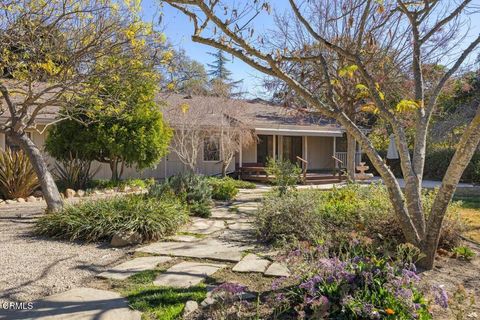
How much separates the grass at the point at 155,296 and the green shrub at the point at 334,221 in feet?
6.19

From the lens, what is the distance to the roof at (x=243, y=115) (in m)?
15.2

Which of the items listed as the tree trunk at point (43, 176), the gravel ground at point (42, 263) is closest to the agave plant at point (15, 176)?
the tree trunk at point (43, 176)

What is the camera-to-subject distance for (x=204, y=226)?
24.3 feet

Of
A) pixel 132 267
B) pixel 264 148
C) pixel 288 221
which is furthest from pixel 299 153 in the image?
pixel 132 267

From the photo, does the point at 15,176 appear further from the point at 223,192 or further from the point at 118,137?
the point at 223,192

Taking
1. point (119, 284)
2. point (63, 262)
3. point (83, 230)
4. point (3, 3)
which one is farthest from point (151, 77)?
point (119, 284)

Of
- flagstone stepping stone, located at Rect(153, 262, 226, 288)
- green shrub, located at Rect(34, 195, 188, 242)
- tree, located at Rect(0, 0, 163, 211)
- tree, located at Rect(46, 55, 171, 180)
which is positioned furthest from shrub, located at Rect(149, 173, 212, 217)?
tree, located at Rect(46, 55, 171, 180)

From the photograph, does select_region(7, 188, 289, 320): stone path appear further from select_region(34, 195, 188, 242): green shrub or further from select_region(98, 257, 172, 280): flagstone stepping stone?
select_region(34, 195, 188, 242): green shrub

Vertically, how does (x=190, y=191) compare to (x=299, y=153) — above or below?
below

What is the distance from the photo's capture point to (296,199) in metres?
6.54

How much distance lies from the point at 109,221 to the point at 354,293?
14.0 ft

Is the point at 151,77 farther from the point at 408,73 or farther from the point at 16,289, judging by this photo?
the point at 408,73

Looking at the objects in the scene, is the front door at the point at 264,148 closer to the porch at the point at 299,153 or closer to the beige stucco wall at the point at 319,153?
the porch at the point at 299,153

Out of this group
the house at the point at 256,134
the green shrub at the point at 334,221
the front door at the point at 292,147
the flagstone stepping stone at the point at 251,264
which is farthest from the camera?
the front door at the point at 292,147
